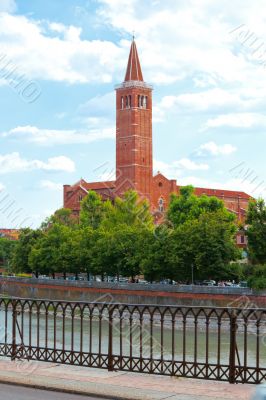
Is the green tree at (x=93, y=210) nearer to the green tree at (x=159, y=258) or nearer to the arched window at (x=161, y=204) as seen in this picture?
the arched window at (x=161, y=204)

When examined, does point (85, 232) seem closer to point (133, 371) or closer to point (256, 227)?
point (256, 227)

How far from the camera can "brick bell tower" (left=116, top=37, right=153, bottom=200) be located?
11012cm

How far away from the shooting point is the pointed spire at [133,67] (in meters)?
115

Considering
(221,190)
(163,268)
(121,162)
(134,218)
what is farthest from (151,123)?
(163,268)

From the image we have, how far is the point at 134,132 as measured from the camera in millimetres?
111938

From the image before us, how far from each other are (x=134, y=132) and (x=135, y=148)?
2.77 m

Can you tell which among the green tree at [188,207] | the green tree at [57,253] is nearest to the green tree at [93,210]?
the green tree at [57,253]

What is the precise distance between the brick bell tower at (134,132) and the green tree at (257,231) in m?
58.0

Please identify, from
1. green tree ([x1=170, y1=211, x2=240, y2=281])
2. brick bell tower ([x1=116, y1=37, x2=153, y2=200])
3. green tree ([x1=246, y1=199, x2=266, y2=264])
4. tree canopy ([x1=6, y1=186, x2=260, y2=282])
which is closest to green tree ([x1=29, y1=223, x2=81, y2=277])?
tree canopy ([x1=6, y1=186, x2=260, y2=282])

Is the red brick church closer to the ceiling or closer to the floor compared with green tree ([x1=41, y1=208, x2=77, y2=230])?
closer to the ceiling

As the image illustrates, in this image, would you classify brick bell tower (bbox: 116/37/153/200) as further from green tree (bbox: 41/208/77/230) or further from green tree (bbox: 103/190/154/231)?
green tree (bbox: 103/190/154/231)

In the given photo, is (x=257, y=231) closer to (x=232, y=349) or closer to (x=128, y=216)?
(x=128, y=216)

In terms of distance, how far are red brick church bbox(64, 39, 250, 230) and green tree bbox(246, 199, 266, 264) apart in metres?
58.0

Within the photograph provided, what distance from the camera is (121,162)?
112m
